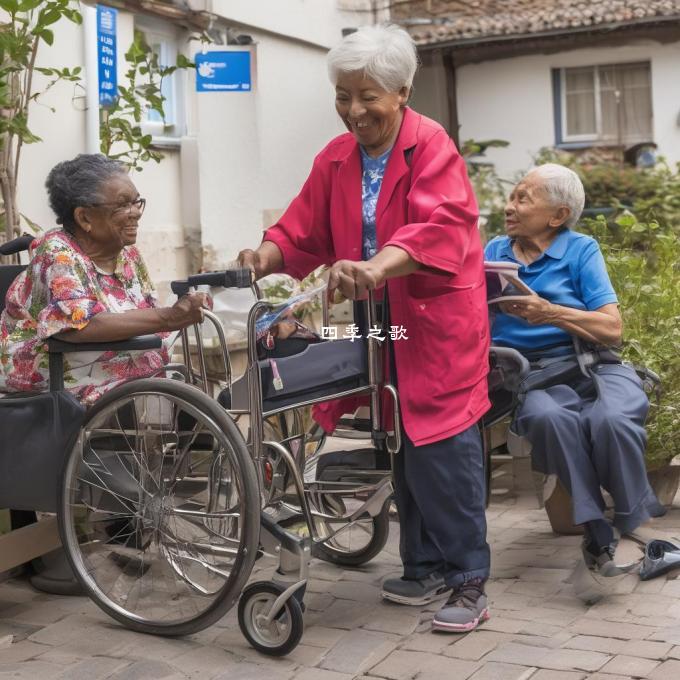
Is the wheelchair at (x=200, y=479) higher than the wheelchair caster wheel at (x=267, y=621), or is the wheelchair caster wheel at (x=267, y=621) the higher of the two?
the wheelchair at (x=200, y=479)

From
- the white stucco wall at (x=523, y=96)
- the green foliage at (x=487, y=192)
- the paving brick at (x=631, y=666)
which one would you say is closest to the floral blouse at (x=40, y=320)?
the paving brick at (x=631, y=666)

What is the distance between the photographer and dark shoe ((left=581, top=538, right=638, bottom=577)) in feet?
13.1

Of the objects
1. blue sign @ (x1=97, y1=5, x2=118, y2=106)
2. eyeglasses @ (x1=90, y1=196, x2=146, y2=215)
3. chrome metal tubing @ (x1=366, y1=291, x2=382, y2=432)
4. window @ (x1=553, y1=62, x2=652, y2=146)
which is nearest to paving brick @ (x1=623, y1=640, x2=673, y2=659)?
chrome metal tubing @ (x1=366, y1=291, x2=382, y2=432)

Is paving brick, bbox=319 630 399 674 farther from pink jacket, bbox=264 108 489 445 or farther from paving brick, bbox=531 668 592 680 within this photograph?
pink jacket, bbox=264 108 489 445

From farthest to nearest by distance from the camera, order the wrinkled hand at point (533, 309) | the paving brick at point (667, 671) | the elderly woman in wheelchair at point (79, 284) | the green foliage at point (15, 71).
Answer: the green foliage at point (15, 71), the wrinkled hand at point (533, 309), the elderly woman in wheelchair at point (79, 284), the paving brick at point (667, 671)

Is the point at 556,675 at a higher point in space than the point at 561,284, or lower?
lower

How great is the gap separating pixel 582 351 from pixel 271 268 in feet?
3.72

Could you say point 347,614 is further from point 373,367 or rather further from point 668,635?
point 668,635

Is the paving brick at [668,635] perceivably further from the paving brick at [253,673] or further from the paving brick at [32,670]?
the paving brick at [32,670]

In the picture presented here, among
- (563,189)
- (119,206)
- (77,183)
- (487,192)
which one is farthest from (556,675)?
(487,192)

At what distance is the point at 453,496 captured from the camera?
380 centimetres

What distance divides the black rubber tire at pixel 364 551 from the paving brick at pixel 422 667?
88 centimetres

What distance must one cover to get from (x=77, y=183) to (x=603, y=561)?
2.09 meters

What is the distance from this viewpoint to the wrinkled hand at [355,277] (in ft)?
11.0
